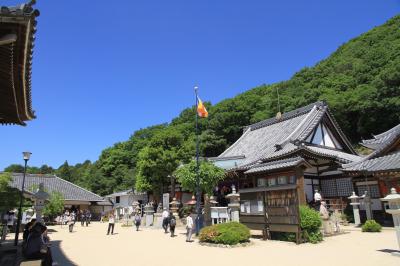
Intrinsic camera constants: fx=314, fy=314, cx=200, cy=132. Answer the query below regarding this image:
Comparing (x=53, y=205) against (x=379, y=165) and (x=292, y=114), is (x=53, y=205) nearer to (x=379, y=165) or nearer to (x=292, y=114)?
(x=292, y=114)

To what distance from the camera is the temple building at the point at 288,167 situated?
45.2 ft

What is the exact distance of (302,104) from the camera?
42656 millimetres

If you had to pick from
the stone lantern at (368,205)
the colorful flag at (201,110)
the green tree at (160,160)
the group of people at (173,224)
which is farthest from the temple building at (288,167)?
the green tree at (160,160)

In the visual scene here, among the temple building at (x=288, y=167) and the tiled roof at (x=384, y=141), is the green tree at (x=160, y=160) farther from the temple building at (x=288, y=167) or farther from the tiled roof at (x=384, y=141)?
the tiled roof at (x=384, y=141)

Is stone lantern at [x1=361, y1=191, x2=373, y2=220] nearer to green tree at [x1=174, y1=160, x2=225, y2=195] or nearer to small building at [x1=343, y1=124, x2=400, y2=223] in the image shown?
small building at [x1=343, y1=124, x2=400, y2=223]

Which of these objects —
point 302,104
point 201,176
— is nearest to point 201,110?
point 201,176

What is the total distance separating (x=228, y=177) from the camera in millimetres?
24750

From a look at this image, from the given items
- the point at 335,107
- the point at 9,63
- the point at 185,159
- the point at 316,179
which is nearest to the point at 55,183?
the point at 185,159

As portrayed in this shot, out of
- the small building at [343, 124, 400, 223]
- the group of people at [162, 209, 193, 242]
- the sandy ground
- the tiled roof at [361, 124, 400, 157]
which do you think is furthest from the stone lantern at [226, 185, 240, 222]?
the tiled roof at [361, 124, 400, 157]

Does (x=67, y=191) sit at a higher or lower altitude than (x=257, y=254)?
higher

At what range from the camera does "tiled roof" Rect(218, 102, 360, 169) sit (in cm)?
2162

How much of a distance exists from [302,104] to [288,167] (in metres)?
30.2

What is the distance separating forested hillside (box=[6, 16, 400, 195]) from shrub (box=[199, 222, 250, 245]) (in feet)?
60.5

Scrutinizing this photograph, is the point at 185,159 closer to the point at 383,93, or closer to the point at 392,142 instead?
the point at 392,142
